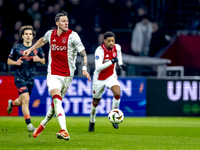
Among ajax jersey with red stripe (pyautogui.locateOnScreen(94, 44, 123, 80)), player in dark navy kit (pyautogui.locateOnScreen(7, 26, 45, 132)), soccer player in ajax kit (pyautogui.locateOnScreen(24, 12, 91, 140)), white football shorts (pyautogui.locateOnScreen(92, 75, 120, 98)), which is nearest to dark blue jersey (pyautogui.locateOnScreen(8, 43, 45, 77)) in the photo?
player in dark navy kit (pyautogui.locateOnScreen(7, 26, 45, 132))

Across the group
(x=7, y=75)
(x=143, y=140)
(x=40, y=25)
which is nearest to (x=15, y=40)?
(x=40, y=25)

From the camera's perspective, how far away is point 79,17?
15.5 metres

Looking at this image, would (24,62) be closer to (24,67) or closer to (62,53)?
(24,67)

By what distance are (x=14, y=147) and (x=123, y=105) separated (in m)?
7.49

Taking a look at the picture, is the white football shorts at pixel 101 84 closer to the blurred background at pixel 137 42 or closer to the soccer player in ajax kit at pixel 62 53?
the soccer player in ajax kit at pixel 62 53

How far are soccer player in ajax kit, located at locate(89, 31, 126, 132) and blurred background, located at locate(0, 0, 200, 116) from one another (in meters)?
4.15

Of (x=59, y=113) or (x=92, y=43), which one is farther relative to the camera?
(x=92, y=43)

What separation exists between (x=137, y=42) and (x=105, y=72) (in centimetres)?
651

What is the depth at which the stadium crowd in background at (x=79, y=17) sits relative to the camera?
15.0m

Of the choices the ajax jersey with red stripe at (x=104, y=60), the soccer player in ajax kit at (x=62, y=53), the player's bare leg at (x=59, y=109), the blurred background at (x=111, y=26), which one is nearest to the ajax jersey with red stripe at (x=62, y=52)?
the soccer player in ajax kit at (x=62, y=53)

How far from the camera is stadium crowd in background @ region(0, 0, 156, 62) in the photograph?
15.0 m

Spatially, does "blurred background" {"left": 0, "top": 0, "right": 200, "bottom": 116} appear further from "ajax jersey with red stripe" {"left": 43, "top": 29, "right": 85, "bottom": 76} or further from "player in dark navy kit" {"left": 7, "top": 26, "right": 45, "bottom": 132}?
"ajax jersey with red stripe" {"left": 43, "top": 29, "right": 85, "bottom": 76}

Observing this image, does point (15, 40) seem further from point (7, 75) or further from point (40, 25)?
point (7, 75)

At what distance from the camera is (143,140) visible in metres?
6.64
